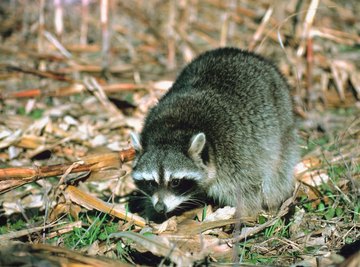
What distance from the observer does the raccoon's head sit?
4.10 metres

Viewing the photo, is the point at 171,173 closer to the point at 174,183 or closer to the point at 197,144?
the point at 174,183

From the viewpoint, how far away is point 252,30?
31.6 ft

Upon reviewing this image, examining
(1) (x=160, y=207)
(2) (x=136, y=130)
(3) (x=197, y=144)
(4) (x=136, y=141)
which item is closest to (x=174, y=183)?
(1) (x=160, y=207)

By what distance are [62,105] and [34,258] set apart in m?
3.93

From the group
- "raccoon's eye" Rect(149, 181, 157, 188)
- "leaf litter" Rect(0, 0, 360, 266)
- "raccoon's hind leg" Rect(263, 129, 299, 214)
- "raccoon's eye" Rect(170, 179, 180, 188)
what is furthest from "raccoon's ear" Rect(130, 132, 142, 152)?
"raccoon's hind leg" Rect(263, 129, 299, 214)

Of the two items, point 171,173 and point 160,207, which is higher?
point 171,173

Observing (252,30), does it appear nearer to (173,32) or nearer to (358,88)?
(173,32)

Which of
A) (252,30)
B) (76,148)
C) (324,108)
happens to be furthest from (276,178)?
(252,30)

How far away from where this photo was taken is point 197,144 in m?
4.13

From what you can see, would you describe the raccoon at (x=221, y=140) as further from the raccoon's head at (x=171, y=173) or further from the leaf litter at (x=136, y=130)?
the leaf litter at (x=136, y=130)

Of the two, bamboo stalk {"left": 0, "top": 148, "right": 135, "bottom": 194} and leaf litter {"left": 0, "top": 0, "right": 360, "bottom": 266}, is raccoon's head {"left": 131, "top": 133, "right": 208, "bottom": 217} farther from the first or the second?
bamboo stalk {"left": 0, "top": 148, "right": 135, "bottom": 194}

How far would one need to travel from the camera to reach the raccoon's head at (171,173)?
4098mm

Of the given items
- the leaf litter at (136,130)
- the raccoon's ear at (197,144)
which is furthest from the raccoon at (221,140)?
the leaf litter at (136,130)

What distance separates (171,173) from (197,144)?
301mm
